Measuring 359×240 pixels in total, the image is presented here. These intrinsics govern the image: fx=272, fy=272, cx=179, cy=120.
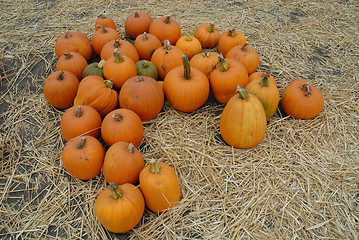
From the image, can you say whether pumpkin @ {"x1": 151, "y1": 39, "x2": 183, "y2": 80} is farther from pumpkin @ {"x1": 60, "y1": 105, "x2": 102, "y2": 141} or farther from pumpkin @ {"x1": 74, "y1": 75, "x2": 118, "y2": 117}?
pumpkin @ {"x1": 60, "y1": 105, "x2": 102, "y2": 141}

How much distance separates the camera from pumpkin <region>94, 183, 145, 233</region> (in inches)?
90.6

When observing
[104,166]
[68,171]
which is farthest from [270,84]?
[68,171]

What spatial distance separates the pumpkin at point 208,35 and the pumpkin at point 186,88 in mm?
1202

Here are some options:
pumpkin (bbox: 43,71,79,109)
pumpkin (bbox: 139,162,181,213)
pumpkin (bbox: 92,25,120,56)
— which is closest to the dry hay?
pumpkin (bbox: 139,162,181,213)

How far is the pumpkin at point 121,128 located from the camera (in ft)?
9.58

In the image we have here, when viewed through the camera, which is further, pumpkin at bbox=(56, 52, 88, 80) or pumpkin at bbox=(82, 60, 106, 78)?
pumpkin at bbox=(56, 52, 88, 80)

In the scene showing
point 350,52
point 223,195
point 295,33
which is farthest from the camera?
point 295,33

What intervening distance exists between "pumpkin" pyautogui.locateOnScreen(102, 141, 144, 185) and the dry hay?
0.28 m

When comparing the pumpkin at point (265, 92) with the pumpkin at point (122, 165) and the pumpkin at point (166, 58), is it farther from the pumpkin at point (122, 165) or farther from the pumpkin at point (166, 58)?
the pumpkin at point (122, 165)

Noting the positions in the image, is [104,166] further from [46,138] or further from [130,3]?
[130,3]

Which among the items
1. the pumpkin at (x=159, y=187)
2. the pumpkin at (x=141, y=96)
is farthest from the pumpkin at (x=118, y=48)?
the pumpkin at (x=159, y=187)

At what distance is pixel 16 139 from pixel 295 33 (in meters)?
4.92

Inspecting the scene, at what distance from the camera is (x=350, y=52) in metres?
4.67

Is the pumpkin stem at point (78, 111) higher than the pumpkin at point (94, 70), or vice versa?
the pumpkin at point (94, 70)
